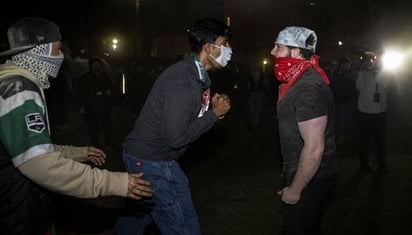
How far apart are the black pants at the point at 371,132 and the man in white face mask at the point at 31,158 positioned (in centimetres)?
594

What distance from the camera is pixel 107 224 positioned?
17.3 feet

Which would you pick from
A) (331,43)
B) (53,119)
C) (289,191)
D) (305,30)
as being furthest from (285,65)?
(331,43)

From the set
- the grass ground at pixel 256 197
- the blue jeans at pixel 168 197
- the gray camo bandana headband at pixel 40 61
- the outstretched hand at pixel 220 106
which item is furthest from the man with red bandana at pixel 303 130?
the grass ground at pixel 256 197

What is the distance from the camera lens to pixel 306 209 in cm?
328

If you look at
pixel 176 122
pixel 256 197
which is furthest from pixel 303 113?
pixel 256 197

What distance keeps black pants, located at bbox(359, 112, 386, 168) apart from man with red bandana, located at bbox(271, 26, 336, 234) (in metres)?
4.59

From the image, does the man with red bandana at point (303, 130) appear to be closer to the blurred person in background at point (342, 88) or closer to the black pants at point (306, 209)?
the black pants at point (306, 209)

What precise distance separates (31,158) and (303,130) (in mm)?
1821

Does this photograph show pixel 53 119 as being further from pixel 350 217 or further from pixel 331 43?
pixel 331 43

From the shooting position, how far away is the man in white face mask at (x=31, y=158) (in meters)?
2.25

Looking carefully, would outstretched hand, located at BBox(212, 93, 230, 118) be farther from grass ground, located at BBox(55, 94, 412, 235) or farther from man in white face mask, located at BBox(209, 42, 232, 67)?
grass ground, located at BBox(55, 94, 412, 235)

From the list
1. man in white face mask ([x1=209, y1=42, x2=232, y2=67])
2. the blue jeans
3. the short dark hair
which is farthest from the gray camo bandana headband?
man in white face mask ([x1=209, y1=42, x2=232, y2=67])

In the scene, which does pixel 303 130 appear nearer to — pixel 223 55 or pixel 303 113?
pixel 303 113

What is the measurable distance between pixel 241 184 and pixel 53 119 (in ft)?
24.5
